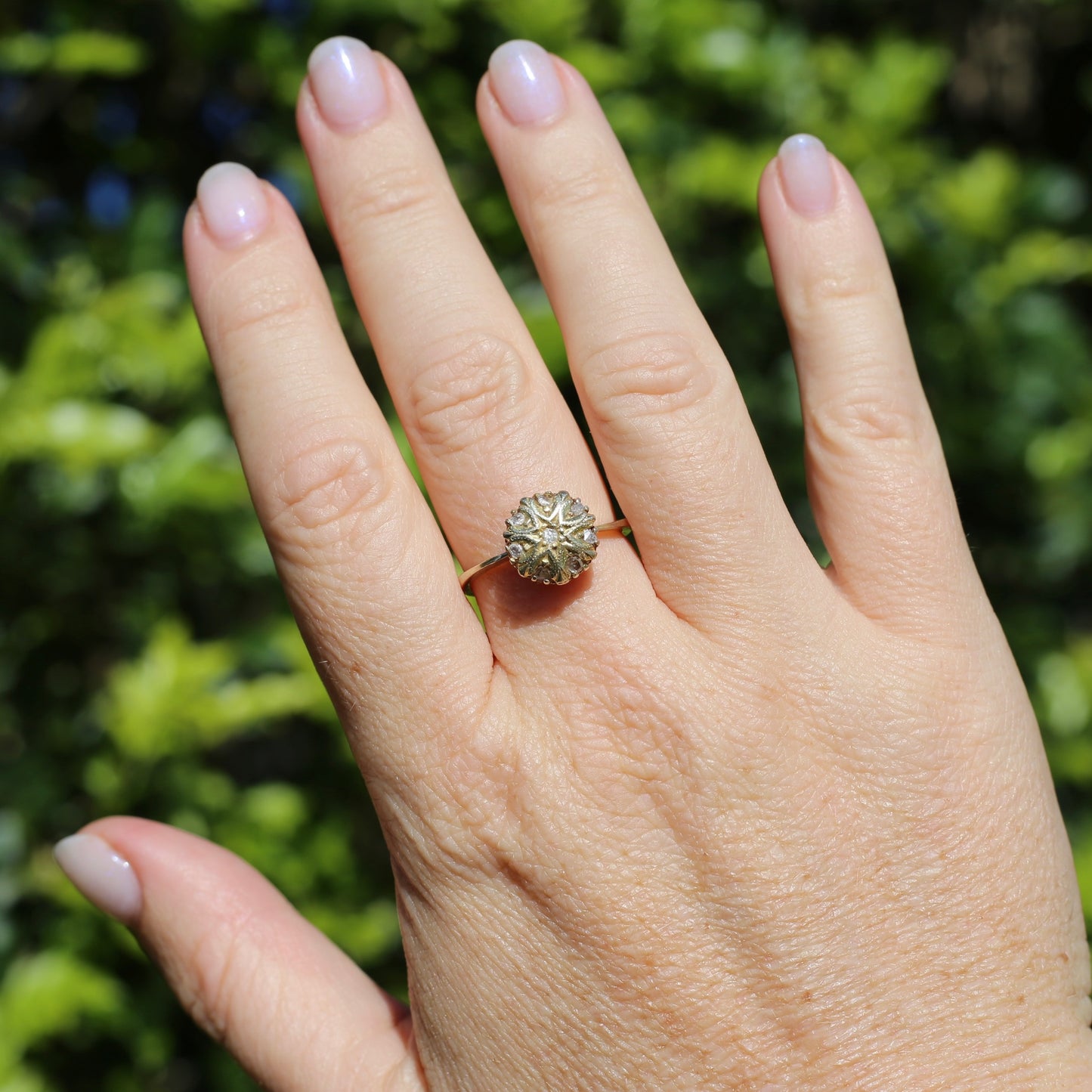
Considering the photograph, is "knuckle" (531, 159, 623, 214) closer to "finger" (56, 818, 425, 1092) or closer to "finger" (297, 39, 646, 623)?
"finger" (297, 39, 646, 623)

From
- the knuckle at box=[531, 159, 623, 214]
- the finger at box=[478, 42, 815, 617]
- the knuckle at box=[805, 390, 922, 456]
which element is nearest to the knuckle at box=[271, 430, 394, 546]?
the finger at box=[478, 42, 815, 617]

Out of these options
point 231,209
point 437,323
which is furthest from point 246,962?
point 231,209

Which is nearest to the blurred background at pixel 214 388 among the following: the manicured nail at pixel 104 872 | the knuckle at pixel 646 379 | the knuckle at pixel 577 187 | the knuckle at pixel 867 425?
the manicured nail at pixel 104 872

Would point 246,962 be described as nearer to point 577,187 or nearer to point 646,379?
point 646,379

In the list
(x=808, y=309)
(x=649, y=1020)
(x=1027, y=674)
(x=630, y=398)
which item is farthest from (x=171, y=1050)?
(x=1027, y=674)

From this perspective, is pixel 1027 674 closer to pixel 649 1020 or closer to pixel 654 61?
pixel 649 1020

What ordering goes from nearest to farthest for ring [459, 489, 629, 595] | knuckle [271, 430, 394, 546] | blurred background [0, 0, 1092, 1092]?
ring [459, 489, 629, 595]
knuckle [271, 430, 394, 546]
blurred background [0, 0, 1092, 1092]
